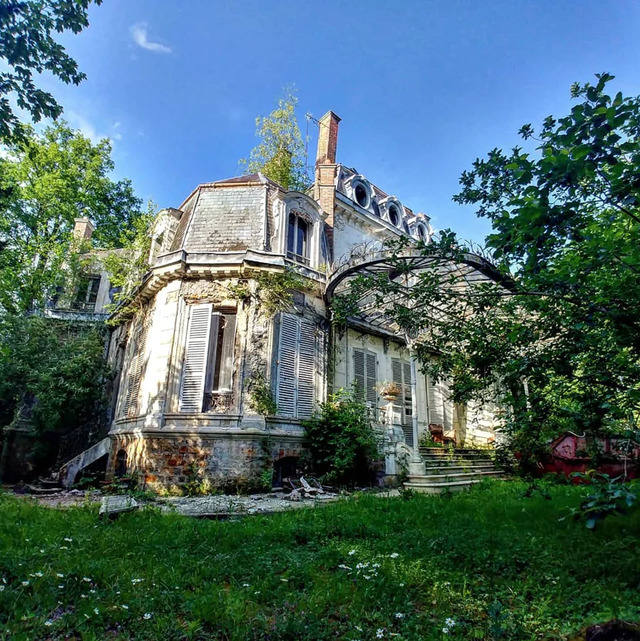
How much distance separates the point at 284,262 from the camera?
37.5ft

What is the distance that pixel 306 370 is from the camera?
1160 centimetres

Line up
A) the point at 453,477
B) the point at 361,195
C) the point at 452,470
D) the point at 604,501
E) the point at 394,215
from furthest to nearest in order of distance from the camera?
1. the point at 394,215
2. the point at 361,195
3. the point at 452,470
4. the point at 453,477
5. the point at 604,501

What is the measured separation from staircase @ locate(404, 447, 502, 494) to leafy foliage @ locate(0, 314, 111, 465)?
34.8ft

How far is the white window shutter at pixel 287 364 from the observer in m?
10.9

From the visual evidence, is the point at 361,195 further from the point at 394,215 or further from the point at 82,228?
the point at 82,228

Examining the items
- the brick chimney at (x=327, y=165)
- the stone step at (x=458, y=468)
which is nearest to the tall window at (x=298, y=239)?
the brick chimney at (x=327, y=165)

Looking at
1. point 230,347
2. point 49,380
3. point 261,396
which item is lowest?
point 261,396

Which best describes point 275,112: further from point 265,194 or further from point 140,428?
point 140,428

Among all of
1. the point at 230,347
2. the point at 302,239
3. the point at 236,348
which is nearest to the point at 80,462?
the point at 230,347

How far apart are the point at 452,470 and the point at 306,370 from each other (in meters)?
4.98

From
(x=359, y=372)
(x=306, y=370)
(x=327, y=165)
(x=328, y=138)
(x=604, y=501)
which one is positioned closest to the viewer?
(x=604, y=501)

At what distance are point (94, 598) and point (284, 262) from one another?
902 centimetres

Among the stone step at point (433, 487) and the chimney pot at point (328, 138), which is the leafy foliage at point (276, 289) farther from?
the chimney pot at point (328, 138)

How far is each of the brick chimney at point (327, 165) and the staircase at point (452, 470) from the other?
24.8ft
